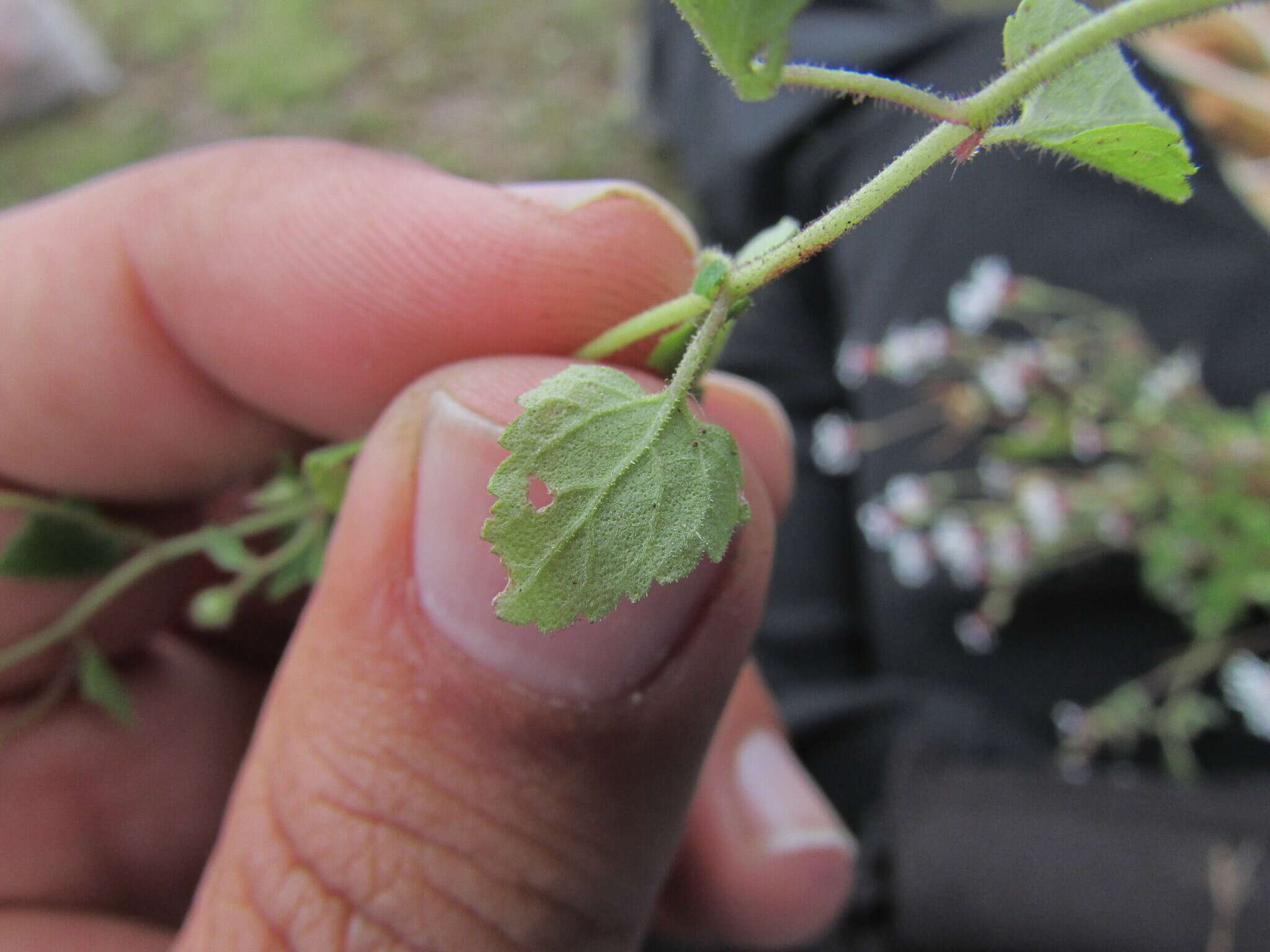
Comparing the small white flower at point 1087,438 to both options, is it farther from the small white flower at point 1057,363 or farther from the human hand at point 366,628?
the human hand at point 366,628

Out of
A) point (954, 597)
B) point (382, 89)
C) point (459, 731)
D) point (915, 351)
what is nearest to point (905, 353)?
point (915, 351)

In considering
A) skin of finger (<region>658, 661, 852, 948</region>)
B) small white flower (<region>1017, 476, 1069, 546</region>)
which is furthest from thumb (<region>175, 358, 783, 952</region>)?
small white flower (<region>1017, 476, 1069, 546</region>)

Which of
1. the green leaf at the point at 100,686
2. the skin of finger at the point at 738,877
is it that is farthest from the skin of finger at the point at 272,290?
the skin of finger at the point at 738,877

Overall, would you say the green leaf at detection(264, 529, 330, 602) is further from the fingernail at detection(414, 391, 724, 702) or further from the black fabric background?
the black fabric background

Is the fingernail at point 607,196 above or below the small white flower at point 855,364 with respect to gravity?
above

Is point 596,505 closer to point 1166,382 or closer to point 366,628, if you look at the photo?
point 366,628

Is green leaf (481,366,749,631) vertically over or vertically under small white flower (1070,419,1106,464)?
over
